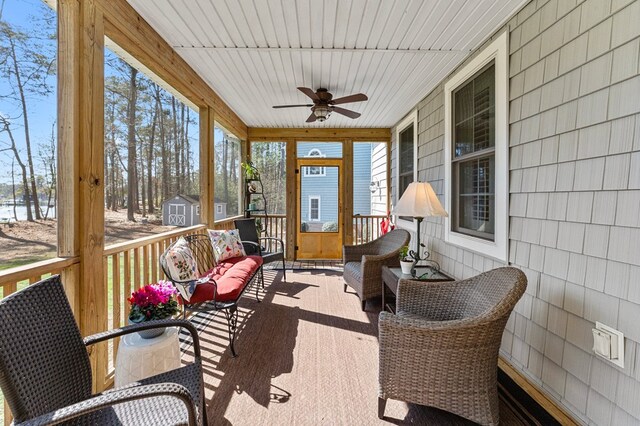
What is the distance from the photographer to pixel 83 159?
1.75 meters

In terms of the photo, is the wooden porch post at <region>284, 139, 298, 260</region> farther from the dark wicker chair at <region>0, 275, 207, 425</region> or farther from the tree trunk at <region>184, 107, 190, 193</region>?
the dark wicker chair at <region>0, 275, 207, 425</region>

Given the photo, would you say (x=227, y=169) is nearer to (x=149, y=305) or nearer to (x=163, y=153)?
(x=163, y=153)

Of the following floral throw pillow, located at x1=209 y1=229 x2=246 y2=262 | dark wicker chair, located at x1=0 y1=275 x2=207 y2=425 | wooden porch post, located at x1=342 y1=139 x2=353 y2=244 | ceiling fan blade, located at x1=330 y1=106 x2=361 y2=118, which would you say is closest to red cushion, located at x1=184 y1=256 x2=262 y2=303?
floral throw pillow, located at x1=209 y1=229 x2=246 y2=262

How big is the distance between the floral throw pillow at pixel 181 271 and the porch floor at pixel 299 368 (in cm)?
54

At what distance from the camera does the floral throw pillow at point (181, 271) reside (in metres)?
2.34

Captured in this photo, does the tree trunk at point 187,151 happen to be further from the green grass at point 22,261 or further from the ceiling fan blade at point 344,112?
the green grass at point 22,261

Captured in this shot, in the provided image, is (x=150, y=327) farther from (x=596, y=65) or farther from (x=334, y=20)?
(x=596, y=65)

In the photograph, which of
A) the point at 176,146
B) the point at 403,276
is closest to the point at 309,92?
the point at 176,146

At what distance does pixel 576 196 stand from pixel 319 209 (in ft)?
14.7

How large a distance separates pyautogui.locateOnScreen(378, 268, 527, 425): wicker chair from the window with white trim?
2852 millimetres

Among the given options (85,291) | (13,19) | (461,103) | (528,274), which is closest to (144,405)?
(85,291)

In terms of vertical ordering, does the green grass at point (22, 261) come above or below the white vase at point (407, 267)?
above

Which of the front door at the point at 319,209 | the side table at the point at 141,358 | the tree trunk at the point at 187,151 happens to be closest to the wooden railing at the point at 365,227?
the front door at the point at 319,209

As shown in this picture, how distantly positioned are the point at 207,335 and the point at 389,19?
311 cm
